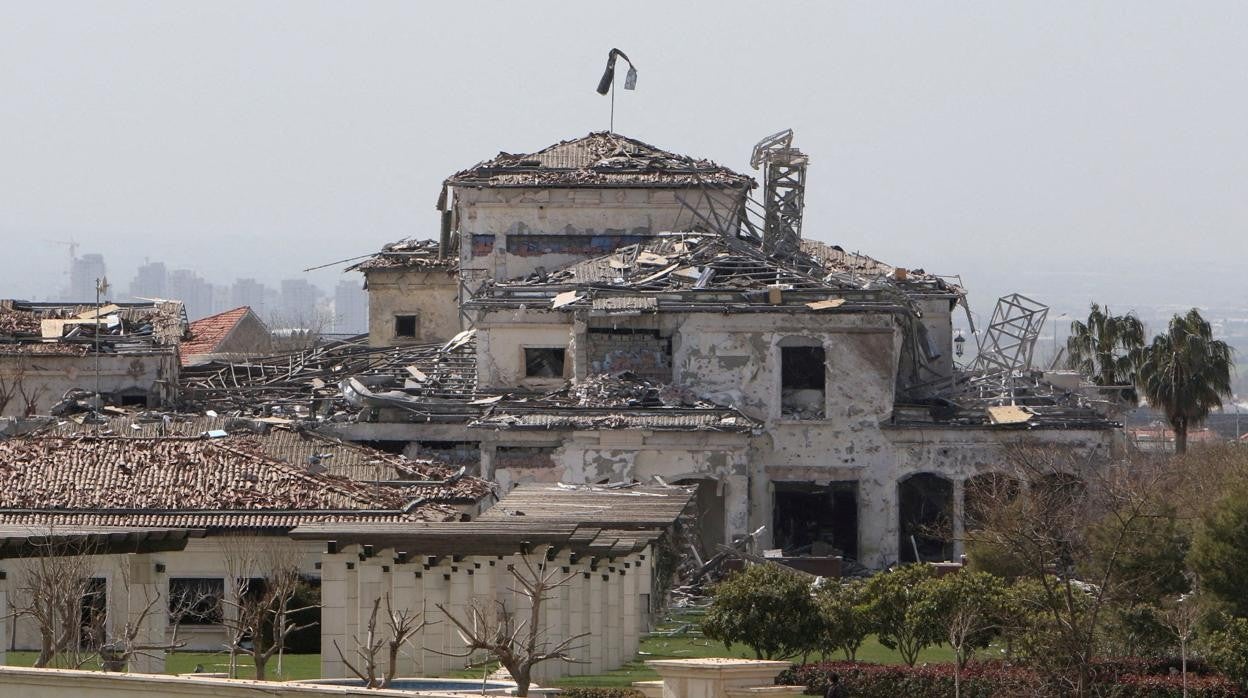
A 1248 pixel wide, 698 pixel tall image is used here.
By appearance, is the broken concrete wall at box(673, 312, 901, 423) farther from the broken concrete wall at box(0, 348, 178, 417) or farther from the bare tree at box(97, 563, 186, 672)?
the bare tree at box(97, 563, 186, 672)

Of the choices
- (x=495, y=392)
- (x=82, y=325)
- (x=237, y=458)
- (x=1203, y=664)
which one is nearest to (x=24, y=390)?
(x=82, y=325)

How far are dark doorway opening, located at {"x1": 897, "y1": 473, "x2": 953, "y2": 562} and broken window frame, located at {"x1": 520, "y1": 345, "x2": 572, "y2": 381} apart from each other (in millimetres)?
8548

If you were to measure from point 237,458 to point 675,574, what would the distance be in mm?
9277

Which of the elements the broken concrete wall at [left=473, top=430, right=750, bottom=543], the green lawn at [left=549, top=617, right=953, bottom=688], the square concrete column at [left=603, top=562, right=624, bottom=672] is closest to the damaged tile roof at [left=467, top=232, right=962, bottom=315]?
the broken concrete wall at [left=473, top=430, right=750, bottom=543]

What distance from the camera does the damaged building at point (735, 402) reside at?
58281mm

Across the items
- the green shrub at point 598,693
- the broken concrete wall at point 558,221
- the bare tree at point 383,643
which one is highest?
the broken concrete wall at point 558,221

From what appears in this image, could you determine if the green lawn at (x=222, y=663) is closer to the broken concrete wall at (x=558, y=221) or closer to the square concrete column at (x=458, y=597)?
the square concrete column at (x=458, y=597)

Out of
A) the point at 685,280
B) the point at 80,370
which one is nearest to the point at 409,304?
the point at 80,370

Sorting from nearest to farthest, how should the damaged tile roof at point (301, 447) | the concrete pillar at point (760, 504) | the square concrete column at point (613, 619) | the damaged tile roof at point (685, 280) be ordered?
the square concrete column at point (613, 619) < the damaged tile roof at point (301, 447) < the concrete pillar at point (760, 504) < the damaged tile roof at point (685, 280)

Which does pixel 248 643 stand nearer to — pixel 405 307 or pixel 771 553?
pixel 771 553

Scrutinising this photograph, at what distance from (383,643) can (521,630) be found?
3.15 metres

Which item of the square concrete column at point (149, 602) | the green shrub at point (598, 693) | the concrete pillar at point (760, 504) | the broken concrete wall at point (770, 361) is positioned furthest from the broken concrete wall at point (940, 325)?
the green shrub at point (598, 693)

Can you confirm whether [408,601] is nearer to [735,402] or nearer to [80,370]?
[735,402]

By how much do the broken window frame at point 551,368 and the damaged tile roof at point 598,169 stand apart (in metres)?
6.65
